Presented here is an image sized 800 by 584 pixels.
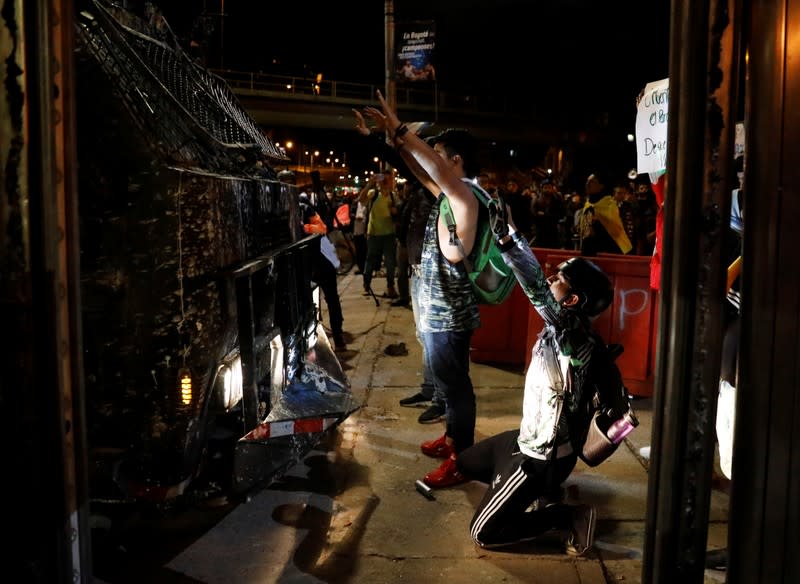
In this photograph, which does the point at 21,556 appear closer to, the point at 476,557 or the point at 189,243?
the point at 189,243

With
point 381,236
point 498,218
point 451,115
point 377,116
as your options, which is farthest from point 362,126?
point 451,115

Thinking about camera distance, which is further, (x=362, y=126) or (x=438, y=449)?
(x=438, y=449)

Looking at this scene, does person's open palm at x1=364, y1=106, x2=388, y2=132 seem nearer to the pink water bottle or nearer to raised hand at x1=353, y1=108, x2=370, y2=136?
raised hand at x1=353, y1=108, x2=370, y2=136

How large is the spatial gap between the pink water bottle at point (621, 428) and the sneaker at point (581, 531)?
1.49 ft

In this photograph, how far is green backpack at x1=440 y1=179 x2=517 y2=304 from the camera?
144 inches

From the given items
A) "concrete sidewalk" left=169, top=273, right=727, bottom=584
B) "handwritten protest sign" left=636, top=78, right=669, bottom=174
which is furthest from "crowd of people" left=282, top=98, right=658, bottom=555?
"handwritten protest sign" left=636, top=78, right=669, bottom=174

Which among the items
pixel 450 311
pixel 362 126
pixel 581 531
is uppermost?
pixel 362 126

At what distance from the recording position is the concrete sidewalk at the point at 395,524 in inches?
116

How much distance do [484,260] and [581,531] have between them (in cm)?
144

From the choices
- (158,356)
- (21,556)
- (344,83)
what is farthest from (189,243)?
(344,83)

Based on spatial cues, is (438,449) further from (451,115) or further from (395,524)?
(451,115)

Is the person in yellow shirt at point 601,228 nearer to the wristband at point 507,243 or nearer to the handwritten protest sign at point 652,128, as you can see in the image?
the handwritten protest sign at point 652,128

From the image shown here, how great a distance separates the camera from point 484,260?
3.67 m

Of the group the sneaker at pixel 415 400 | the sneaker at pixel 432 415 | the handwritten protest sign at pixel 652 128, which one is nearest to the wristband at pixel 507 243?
the handwritten protest sign at pixel 652 128
